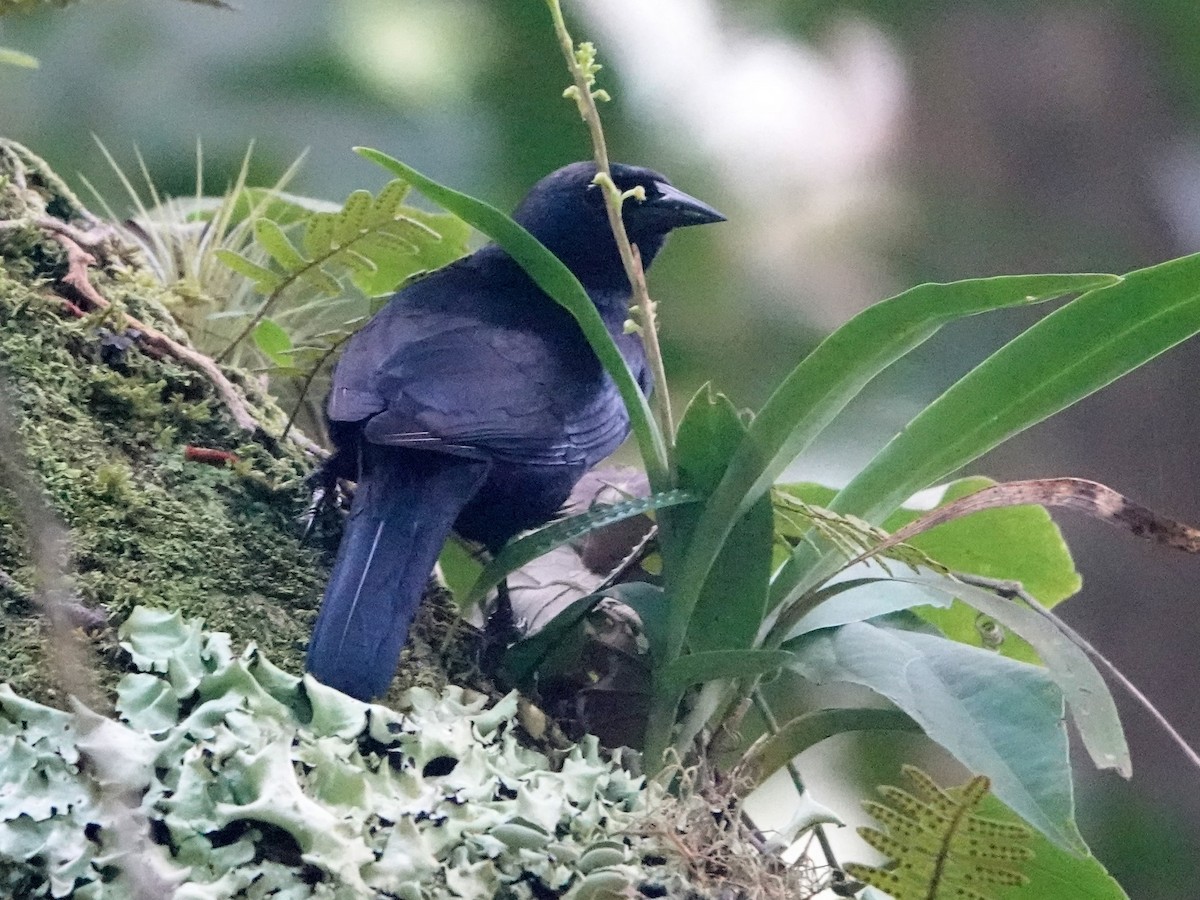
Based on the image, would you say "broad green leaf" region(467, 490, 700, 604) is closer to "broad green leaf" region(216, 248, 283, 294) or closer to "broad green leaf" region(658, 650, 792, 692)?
"broad green leaf" region(658, 650, 792, 692)

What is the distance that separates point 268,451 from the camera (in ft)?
4.05

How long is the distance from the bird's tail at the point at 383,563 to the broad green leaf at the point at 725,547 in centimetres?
26

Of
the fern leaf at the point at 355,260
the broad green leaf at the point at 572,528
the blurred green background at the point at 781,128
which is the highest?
the blurred green background at the point at 781,128

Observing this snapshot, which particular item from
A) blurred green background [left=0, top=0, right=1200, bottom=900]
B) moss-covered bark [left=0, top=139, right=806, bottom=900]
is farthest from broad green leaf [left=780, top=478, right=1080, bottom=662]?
blurred green background [left=0, top=0, right=1200, bottom=900]

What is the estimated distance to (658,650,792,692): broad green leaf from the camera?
0.98 meters

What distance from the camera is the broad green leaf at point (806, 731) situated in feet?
3.47

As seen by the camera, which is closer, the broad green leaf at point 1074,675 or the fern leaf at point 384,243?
the broad green leaf at point 1074,675

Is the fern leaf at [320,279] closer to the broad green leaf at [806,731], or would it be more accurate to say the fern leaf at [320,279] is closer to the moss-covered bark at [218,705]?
the moss-covered bark at [218,705]

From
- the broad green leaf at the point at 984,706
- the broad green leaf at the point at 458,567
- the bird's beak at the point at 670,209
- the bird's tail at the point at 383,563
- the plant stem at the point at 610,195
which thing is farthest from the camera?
the bird's beak at the point at 670,209

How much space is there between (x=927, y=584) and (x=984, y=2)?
188 centimetres

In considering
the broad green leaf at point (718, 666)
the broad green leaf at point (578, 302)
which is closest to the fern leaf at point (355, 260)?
the broad green leaf at point (578, 302)

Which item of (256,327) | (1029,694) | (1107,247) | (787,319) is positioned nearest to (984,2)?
(1107,247)

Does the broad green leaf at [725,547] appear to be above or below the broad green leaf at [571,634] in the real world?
above

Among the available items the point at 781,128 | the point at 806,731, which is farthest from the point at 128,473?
the point at 781,128
